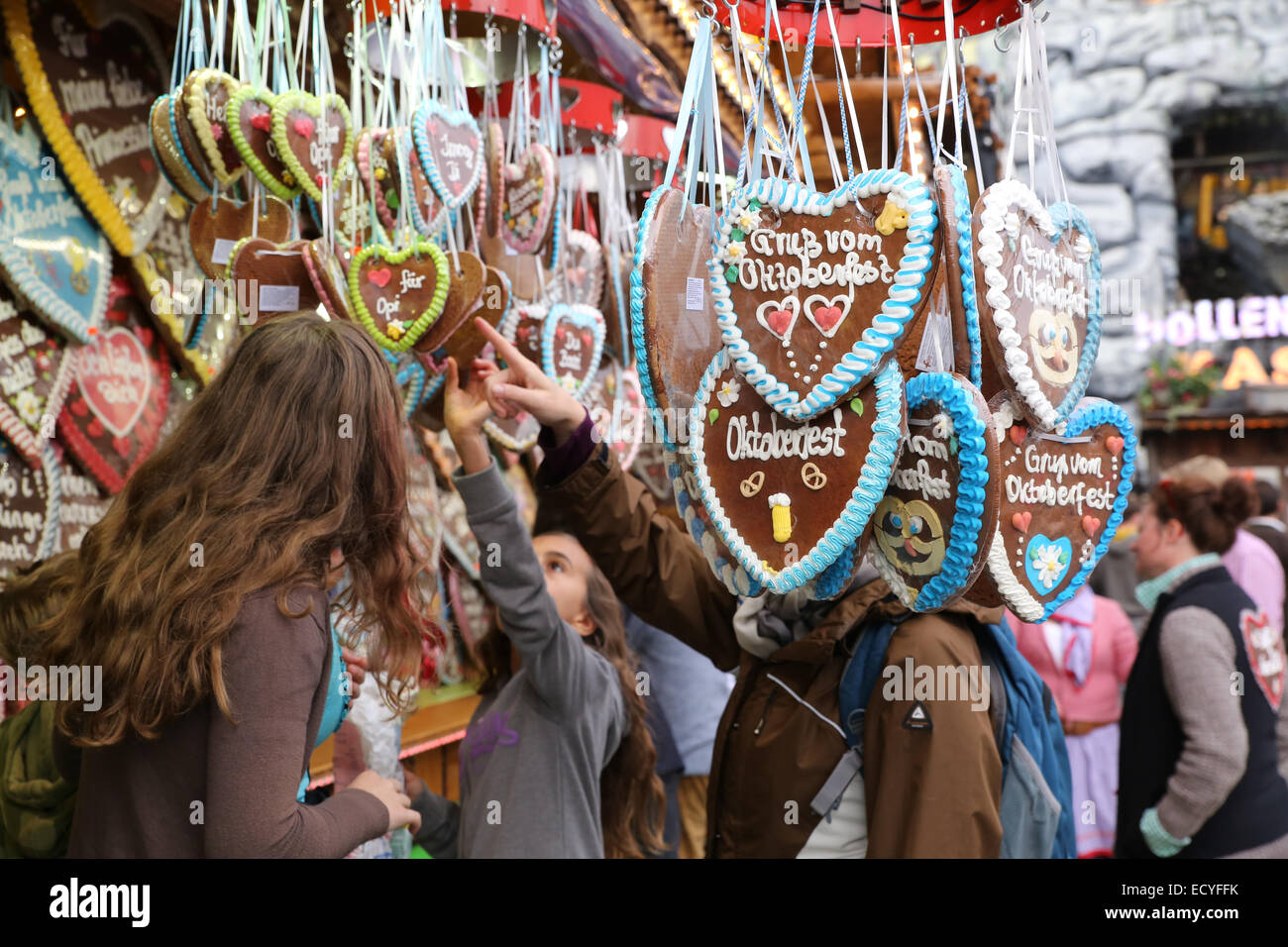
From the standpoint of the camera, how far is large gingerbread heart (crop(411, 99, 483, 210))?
215 cm

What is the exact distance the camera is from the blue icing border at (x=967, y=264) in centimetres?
118

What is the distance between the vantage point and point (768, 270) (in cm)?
125

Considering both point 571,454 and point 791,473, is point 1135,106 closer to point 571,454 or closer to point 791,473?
point 571,454

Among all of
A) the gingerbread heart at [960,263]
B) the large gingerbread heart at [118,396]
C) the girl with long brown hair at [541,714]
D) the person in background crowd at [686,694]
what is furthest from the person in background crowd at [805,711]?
the large gingerbread heart at [118,396]

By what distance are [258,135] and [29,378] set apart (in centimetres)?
102

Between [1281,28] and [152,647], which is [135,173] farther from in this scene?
[1281,28]

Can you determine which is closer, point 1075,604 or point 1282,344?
point 1075,604

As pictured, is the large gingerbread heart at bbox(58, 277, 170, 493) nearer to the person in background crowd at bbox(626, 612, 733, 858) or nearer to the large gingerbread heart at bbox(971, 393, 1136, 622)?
the person in background crowd at bbox(626, 612, 733, 858)

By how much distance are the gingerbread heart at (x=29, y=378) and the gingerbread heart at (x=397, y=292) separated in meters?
1.02

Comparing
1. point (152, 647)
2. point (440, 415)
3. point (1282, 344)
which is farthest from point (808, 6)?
point (1282, 344)

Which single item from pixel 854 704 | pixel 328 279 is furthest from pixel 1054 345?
pixel 328 279

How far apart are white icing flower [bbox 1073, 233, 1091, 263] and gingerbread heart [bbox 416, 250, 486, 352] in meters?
1.16

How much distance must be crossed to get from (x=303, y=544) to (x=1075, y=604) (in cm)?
292
